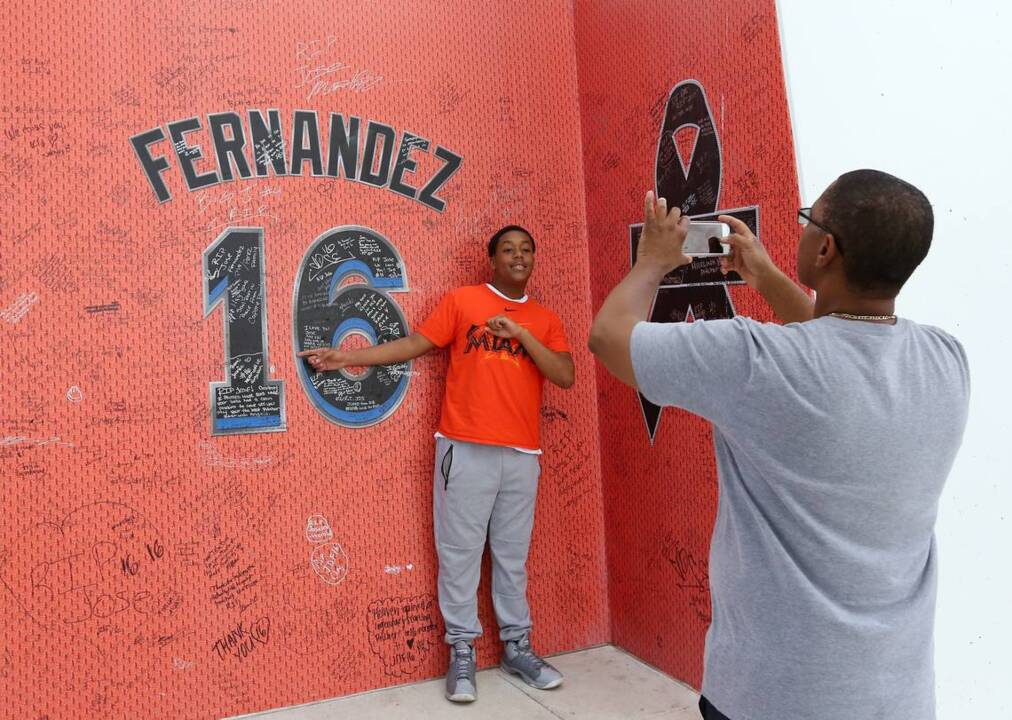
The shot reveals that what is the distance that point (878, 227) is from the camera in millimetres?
1251

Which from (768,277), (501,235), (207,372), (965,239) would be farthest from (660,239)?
(207,372)

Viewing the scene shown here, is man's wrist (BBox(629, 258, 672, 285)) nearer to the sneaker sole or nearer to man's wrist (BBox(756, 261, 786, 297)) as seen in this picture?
man's wrist (BBox(756, 261, 786, 297))

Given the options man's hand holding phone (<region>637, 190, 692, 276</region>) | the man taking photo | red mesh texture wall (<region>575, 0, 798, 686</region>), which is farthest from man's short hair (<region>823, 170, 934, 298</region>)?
red mesh texture wall (<region>575, 0, 798, 686</region>)

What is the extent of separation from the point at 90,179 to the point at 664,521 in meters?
2.19

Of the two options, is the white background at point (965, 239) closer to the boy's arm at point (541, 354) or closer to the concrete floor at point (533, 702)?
the concrete floor at point (533, 702)

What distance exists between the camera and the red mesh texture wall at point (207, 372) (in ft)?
8.93

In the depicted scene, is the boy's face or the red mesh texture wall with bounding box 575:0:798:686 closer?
the red mesh texture wall with bounding box 575:0:798:686

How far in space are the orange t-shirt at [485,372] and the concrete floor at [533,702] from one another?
0.83 meters

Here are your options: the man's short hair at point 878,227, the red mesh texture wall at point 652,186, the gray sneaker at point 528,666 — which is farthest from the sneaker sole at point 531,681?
the man's short hair at point 878,227

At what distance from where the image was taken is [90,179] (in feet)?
9.16

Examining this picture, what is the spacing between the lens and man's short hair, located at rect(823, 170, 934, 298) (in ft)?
4.10

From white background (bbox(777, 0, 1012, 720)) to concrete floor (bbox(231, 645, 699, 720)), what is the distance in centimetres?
95

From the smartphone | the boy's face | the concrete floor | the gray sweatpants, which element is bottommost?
the concrete floor

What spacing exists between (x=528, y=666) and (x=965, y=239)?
193 cm
